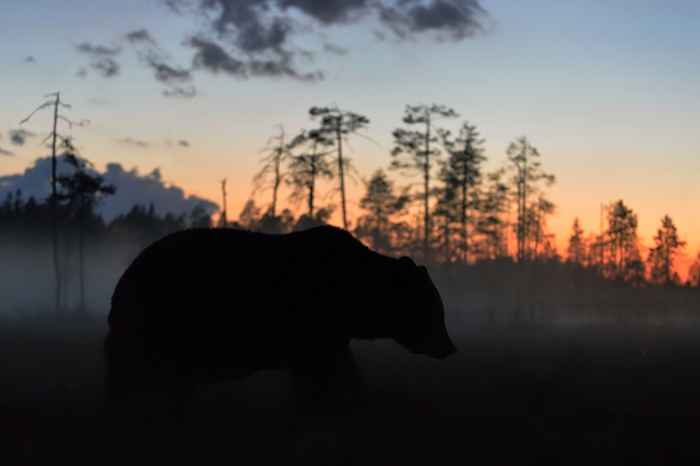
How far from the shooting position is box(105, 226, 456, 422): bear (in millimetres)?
7887

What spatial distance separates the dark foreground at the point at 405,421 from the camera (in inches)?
279

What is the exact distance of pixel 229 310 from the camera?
7988 millimetres

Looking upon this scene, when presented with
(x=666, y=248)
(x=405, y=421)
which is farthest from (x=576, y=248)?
(x=405, y=421)

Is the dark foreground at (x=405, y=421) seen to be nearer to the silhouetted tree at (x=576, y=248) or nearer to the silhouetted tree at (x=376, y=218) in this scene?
the silhouetted tree at (x=376, y=218)

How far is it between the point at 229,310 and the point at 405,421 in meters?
2.66

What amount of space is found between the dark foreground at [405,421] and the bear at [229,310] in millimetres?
681

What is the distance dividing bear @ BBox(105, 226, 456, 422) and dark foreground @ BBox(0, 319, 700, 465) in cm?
68

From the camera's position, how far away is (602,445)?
7539 millimetres

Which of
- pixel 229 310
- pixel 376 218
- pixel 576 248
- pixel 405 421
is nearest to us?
pixel 229 310

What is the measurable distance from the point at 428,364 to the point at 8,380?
8755 mm

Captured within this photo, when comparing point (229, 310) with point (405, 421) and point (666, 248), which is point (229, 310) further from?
point (666, 248)

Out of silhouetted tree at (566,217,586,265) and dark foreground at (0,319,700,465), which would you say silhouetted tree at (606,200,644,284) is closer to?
silhouetted tree at (566,217,586,265)

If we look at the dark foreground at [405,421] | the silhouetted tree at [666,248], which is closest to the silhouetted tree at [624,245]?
the silhouetted tree at [666,248]

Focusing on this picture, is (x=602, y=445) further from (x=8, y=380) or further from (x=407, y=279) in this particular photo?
(x=8, y=380)
